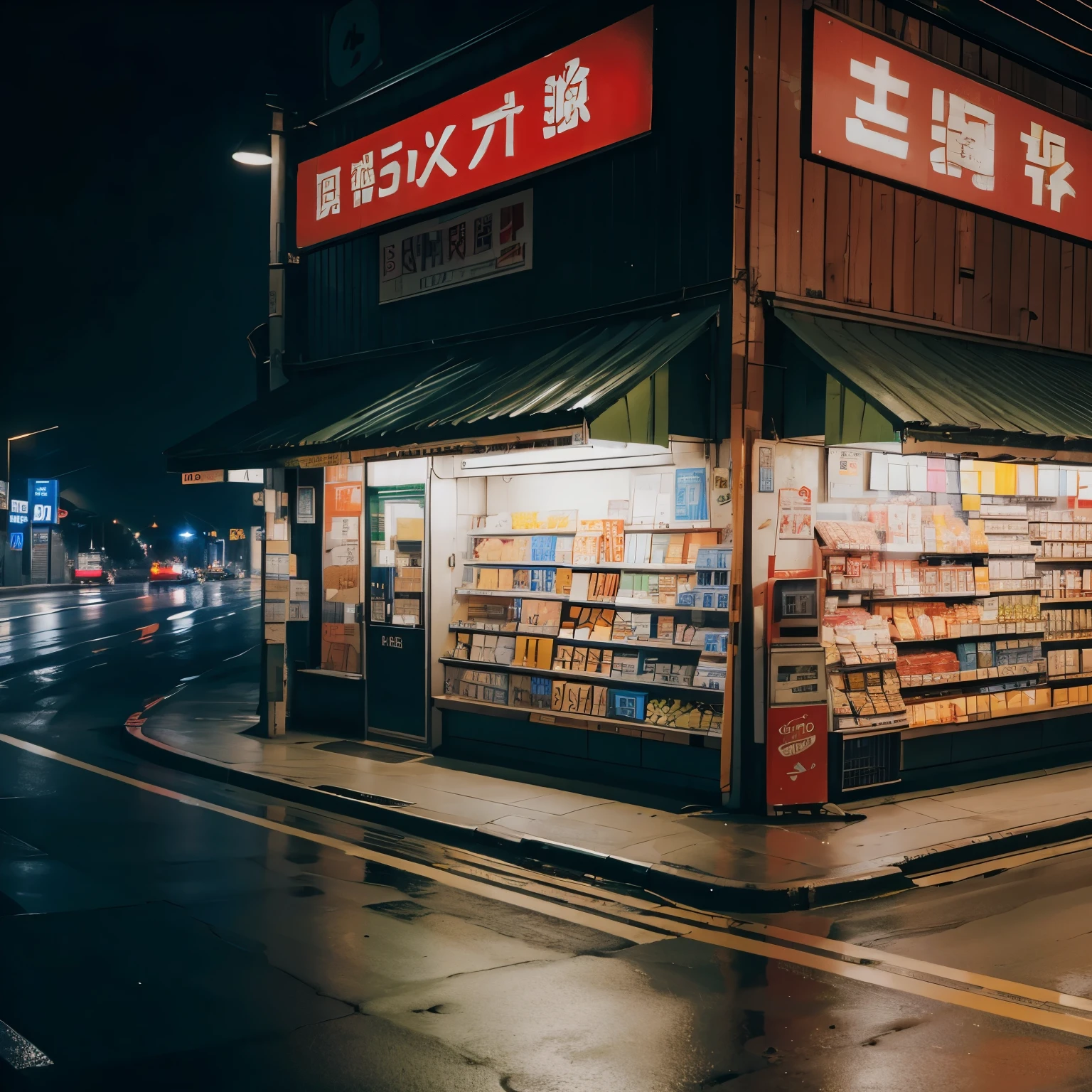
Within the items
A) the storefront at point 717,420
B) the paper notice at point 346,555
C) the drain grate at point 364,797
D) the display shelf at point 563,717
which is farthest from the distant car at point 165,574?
the drain grate at point 364,797

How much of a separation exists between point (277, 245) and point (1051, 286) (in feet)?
32.9

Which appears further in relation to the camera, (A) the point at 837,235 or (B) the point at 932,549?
(B) the point at 932,549

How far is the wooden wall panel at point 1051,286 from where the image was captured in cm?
1320

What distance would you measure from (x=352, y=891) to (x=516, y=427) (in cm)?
427

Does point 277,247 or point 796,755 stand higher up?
point 277,247

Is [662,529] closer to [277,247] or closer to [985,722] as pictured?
[985,722]

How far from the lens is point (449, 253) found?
13633 millimetres

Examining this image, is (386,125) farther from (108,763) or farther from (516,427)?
(108,763)

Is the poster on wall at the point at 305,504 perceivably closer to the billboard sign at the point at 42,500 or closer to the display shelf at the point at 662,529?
the display shelf at the point at 662,529

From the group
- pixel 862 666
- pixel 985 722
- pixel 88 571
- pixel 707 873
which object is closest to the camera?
pixel 707 873

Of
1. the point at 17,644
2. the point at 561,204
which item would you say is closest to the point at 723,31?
the point at 561,204

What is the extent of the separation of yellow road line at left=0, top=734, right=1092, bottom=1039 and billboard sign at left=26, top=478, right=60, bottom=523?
67519 mm

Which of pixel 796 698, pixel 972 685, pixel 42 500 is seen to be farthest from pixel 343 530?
pixel 42 500

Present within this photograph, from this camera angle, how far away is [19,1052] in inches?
203
